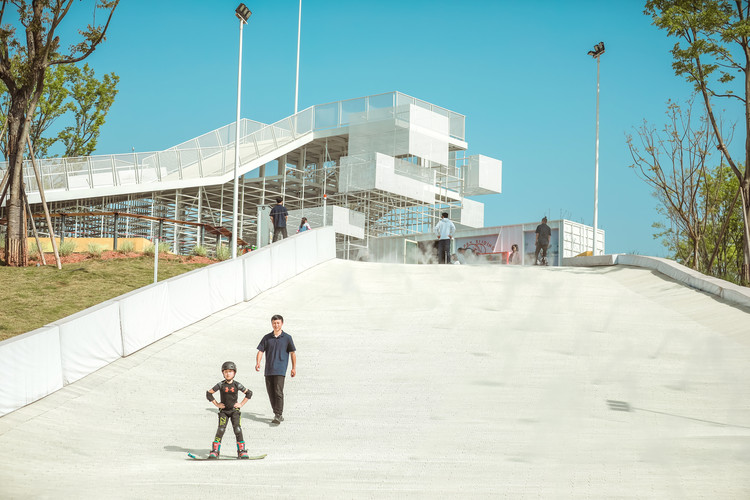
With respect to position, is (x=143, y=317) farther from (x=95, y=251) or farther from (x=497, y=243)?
(x=497, y=243)

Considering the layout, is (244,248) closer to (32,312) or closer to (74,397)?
(32,312)

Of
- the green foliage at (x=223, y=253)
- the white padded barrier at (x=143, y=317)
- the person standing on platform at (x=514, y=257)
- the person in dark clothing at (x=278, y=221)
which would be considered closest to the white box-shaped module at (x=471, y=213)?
the person standing on platform at (x=514, y=257)

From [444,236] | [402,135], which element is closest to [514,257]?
[444,236]

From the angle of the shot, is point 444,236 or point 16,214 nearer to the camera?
point 16,214

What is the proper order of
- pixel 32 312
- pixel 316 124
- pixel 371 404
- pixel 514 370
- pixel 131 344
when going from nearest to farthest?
pixel 371 404
pixel 514 370
pixel 131 344
pixel 32 312
pixel 316 124

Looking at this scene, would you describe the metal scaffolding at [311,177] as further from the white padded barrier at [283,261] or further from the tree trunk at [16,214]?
the white padded barrier at [283,261]

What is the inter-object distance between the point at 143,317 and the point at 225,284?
3.74 metres

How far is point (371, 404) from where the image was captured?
11172 millimetres

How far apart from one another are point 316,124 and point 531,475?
41.1m

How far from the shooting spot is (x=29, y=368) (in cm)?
1096

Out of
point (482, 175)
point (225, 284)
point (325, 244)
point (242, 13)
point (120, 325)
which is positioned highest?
point (242, 13)

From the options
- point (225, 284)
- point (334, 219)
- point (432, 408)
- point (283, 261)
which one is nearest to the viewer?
point (432, 408)

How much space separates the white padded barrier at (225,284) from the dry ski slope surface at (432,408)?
346mm

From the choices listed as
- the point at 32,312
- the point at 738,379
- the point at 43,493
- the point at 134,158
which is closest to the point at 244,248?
the point at 134,158
